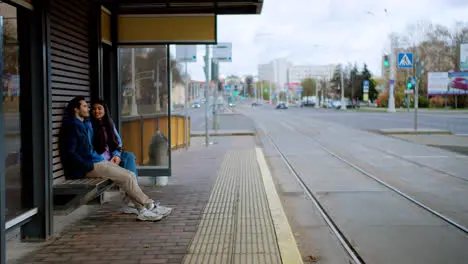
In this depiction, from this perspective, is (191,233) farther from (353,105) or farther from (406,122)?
(353,105)

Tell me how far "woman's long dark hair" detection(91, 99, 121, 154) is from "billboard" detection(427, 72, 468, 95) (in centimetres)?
7040

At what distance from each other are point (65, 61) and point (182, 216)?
2.64 meters

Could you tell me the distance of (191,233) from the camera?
691 cm

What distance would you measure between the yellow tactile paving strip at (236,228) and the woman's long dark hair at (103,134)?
5.52ft

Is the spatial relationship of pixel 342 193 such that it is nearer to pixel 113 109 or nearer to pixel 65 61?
pixel 113 109

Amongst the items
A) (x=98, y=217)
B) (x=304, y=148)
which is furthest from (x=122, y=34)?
(x=304, y=148)

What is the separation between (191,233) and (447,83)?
7611 centimetres

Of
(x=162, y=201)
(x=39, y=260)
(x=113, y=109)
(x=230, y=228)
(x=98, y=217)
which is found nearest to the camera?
(x=39, y=260)

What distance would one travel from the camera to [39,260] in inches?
226

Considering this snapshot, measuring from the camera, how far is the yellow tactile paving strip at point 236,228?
5848 mm

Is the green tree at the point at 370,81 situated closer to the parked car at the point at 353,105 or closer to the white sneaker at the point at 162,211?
the parked car at the point at 353,105

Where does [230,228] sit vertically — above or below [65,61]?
below

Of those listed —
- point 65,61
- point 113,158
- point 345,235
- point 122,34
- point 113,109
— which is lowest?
point 345,235

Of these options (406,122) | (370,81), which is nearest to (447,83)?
(370,81)
